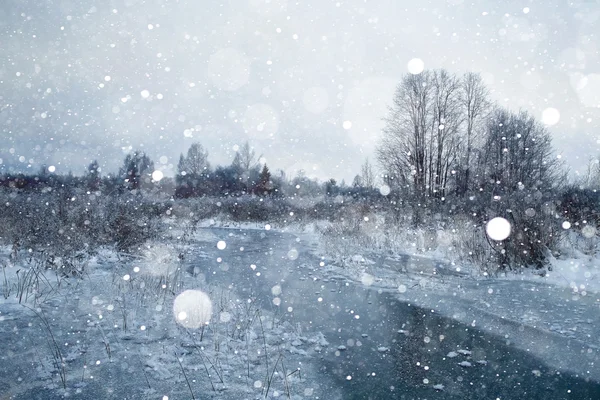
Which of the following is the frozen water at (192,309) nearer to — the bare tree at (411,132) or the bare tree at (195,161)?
the bare tree at (411,132)

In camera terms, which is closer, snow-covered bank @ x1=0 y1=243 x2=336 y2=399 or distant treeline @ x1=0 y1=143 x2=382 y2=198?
snow-covered bank @ x1=0 y1=243 x2=336 y2=399

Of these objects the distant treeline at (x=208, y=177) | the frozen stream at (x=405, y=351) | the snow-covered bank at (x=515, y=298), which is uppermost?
the distant treeline at (x=208, y=177)

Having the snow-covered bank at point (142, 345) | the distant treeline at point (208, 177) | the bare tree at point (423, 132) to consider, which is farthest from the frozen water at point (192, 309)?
the distant treeline at point (208, 177)

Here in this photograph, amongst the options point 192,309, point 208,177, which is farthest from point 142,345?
point 208,177

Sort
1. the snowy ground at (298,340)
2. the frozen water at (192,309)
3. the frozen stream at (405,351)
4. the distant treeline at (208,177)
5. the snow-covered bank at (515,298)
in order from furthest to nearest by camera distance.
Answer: the distant treeline at (208,177), the frozen water at (192,309), the snow-covered bank at (515,298), the frozen stream at (405,351), the snowy ground at (298,340)

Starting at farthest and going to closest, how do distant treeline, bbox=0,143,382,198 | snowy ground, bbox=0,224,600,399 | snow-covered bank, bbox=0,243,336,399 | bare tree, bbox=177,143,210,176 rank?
1. bare tree, bbox=177,143,210,176
2. distant treeline, bbox=0,143,382,198
3. snowy ground, bbox=0,224,600,399
4. snow-covered bank, bbox=0,243,336,399

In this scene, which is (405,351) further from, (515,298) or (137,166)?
(137,166)

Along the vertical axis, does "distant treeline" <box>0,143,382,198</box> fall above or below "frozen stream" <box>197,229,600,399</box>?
above

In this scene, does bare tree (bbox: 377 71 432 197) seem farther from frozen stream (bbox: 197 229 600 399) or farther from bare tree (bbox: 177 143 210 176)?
bare tree (bbox: 177 143 210 176)

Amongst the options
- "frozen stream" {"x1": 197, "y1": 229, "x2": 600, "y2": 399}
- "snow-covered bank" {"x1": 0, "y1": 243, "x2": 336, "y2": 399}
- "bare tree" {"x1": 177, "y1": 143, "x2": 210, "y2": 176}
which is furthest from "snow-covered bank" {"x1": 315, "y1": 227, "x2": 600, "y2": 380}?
"bare tree" {"x1": 177, "y1": 143, "x2": 210, "y2": 176}

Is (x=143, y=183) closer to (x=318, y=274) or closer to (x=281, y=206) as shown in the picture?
(x=281, y=206)

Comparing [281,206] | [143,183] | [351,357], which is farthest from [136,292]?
[143,183]

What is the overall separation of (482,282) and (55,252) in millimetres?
8975

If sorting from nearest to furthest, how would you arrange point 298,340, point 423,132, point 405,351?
1. point 405,351
2. point 298,340
3. point 423,132
